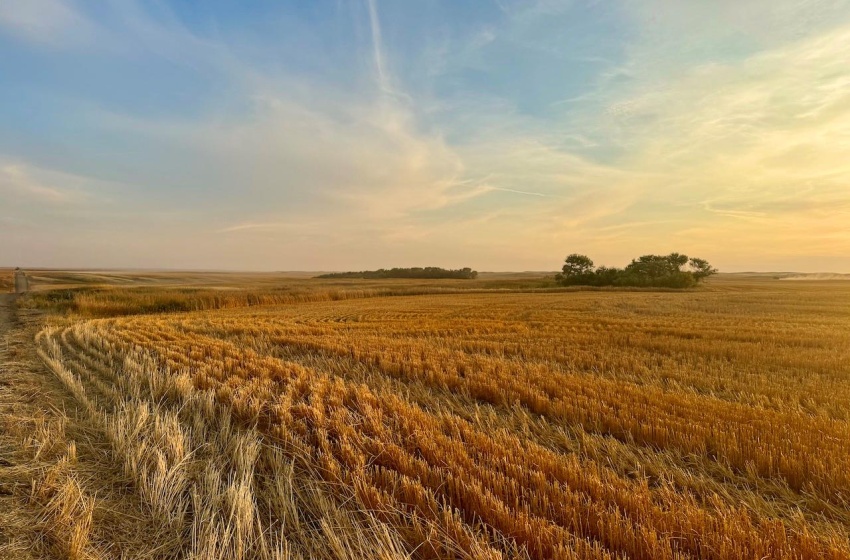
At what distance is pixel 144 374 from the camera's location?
7461 millimetres

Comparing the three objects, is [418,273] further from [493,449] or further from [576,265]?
[493,449]

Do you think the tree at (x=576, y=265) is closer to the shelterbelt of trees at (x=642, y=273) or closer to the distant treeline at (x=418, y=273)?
the shelterbelt of trees at (x=642, y=273)

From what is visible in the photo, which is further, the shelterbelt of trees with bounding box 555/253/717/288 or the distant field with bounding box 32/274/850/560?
the shelterbelt of trees with bounding box 555/253/717/288

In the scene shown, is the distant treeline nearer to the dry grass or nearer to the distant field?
the dry grass

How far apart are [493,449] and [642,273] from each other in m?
73.2

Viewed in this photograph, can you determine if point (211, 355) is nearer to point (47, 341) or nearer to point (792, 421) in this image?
point (47, 341)

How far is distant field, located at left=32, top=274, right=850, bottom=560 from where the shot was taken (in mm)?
2850

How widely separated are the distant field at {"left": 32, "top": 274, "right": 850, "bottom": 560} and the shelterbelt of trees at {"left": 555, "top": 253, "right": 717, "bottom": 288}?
62351mm

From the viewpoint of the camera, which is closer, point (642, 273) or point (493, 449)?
point (493, 449)

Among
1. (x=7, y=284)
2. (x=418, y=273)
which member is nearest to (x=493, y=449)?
(x=7, y=284)

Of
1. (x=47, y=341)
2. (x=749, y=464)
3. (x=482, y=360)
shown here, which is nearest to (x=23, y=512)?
(x=749, y=464)

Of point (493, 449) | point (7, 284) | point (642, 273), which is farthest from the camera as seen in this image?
point (642, 273)

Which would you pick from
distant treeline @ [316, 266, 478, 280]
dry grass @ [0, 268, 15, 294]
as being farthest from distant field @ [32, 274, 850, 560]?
distant treeline @ [316, 266, 478, 280]

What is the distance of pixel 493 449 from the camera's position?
13.7ft
